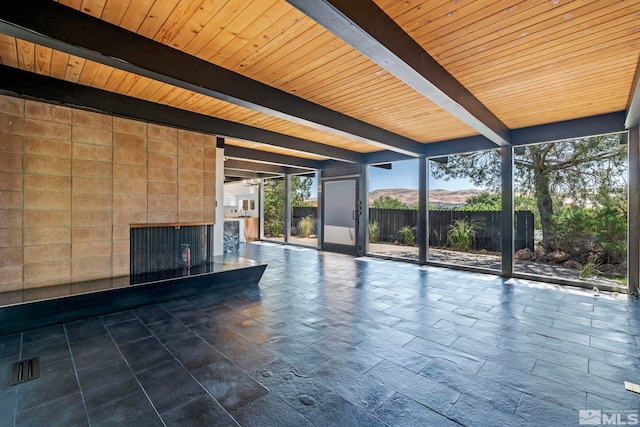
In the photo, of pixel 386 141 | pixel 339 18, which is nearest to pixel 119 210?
pixel 339 18

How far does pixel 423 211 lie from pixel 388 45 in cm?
490

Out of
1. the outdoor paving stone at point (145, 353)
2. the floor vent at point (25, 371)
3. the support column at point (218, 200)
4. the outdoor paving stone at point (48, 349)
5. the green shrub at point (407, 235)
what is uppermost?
the support column at point (218, 200)

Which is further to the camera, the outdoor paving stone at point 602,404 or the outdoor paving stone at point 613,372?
the outdoor paving stone at point 613,372

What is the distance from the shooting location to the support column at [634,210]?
13.8 ft

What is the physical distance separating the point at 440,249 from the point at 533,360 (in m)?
4.98

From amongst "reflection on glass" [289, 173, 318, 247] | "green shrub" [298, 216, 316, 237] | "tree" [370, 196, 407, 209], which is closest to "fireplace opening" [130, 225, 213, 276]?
"tree" [370, 196, 407, 209]

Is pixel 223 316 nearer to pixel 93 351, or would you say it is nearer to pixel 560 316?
pixel 93 351

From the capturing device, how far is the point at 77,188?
3516 mm

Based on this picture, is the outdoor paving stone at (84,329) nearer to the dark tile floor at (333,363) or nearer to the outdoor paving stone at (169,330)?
the dark tile floor at (333,363)

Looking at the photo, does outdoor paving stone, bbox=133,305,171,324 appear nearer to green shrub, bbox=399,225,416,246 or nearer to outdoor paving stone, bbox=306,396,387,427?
outdoor paving stone, bbox=306,396,387,427

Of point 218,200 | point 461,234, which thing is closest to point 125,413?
point 218,200

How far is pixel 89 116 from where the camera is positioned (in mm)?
3598

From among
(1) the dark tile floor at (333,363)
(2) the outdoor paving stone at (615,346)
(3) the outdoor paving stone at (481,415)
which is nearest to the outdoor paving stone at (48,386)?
(1) the dark tile floor at (333,363)

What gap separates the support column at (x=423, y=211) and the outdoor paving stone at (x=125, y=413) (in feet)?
19.0
